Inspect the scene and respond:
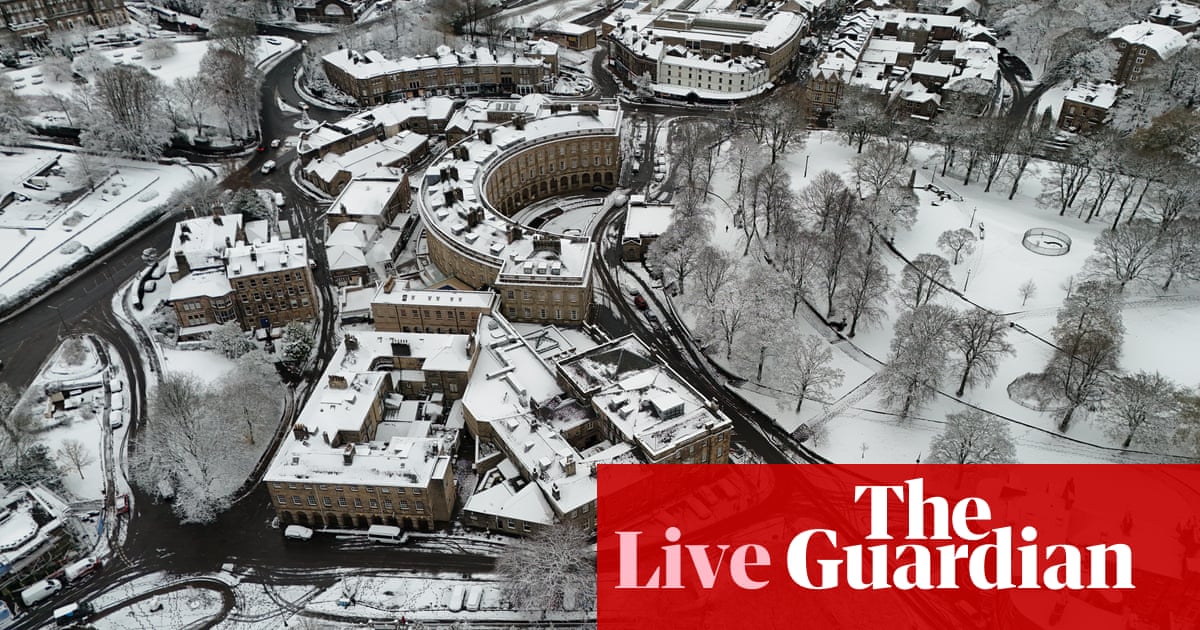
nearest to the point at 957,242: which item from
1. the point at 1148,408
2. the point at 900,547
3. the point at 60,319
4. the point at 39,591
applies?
the point at 1148,408

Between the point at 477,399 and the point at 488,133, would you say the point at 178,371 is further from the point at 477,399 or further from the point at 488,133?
the point at 488,133

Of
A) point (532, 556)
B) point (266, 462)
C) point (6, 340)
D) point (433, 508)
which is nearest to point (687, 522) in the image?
point (532, 556)

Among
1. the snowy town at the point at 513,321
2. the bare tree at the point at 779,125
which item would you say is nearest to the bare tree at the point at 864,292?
the snowy town at the point at 513,321

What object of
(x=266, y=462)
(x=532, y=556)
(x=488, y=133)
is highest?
(x=488, y=133)

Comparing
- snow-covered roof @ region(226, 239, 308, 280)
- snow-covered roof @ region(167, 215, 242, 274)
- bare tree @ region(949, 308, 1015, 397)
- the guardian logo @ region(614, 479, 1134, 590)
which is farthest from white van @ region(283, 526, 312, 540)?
bare tree @ region(949, 308, 1015, 397)

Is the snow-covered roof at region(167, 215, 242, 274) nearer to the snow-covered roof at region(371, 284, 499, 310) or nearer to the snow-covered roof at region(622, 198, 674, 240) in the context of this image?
the snow-covered roof at region(371, 284, 499, 310)

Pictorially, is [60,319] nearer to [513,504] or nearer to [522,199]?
[522,199]
